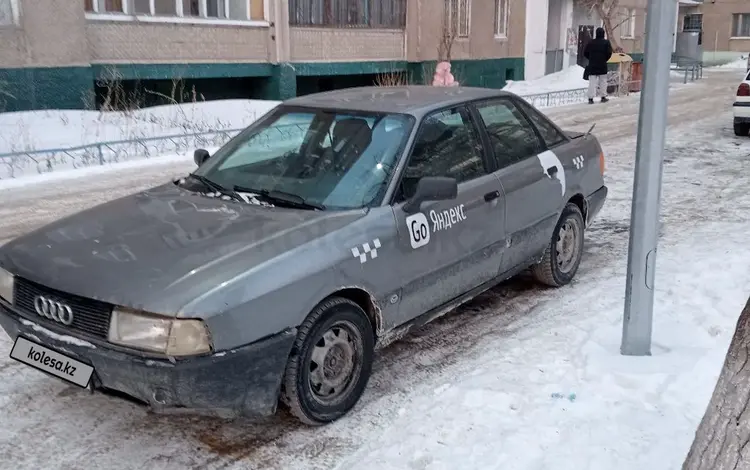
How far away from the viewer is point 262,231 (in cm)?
365

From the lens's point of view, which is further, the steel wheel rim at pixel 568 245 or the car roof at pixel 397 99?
the steel wheel rim at pixel 568 245

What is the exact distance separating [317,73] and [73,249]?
50.9ft

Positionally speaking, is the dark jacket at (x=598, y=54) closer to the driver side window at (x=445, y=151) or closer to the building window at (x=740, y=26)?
the driver side window at (x=445, y=151)

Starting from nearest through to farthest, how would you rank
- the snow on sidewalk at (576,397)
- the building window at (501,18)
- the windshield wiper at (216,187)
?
the snow on sidewalk at (576,397), the windshield wiper at (216,187), the building window at (501,18)

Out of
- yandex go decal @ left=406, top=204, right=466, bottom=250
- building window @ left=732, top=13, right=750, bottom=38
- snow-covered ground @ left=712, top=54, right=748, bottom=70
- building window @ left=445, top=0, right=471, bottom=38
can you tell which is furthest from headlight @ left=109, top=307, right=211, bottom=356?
building window @ left=732, top=13, right=750, bottom=38

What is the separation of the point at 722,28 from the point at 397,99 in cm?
4874

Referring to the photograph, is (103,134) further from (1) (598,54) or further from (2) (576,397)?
(1) (598,54)

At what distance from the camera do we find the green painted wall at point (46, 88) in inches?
516

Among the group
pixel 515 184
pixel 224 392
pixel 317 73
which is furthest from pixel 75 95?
pixel 224 392

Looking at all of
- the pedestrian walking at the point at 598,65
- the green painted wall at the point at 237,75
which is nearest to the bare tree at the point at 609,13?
the green painted wall at the point at 237,75

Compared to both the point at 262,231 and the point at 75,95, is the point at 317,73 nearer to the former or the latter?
the point at 75,95

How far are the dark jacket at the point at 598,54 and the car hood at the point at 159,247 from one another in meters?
18.0

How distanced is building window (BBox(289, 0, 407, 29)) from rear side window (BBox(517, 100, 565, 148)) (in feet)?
43.3

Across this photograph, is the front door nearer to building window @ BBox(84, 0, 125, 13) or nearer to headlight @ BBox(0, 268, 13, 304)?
headlight @ BBox(0, 268, 13, 304)
